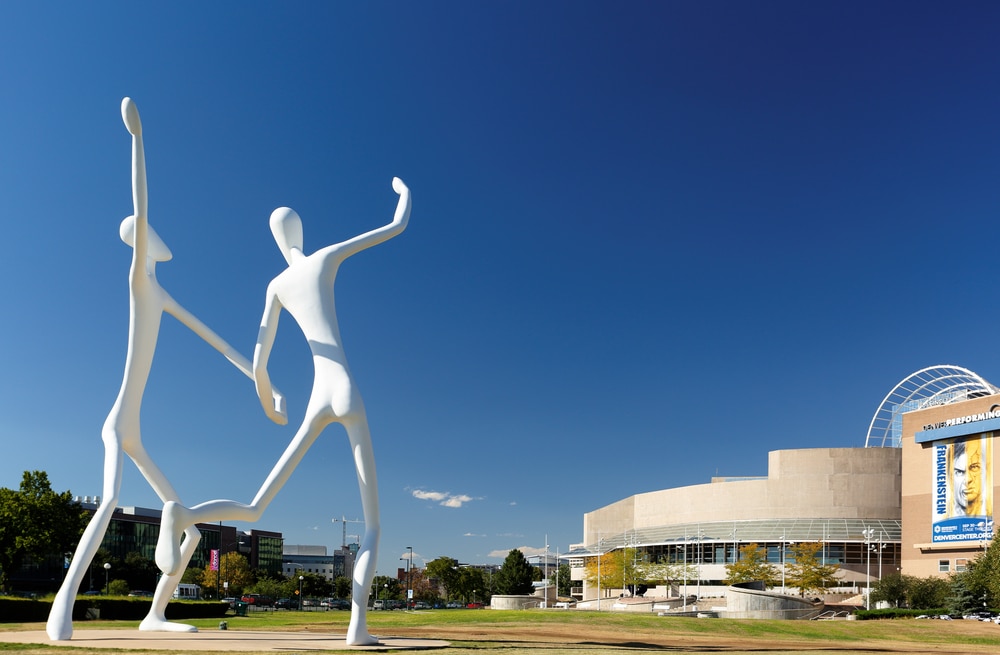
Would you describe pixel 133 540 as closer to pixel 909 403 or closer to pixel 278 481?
pixel 909 403

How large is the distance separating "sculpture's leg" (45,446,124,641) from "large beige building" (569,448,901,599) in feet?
278

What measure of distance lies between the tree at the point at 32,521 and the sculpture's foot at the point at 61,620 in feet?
112

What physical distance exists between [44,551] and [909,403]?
8378 cm

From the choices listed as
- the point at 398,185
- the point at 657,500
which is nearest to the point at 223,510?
the point at 398,185

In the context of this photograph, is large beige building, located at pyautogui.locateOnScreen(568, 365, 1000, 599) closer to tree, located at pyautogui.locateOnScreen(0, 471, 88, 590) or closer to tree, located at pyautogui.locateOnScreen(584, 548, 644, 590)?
tree, located at pyautogui.locateOnScreen(584, 548, 644, 590)

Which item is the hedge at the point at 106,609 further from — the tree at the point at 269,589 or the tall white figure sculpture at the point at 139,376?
the tree at the point at 269,589

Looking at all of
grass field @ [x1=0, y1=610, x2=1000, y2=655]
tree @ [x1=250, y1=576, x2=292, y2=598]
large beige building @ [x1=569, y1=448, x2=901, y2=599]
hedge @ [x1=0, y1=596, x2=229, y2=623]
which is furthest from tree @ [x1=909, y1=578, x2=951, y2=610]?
tree @ [x1=250, y1=576, x2=292, y2=598]

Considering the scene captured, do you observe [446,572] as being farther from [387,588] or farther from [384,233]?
[384,233]

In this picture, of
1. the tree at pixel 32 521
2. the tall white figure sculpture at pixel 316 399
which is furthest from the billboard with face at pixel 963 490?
the tall white figure sculpture at pixel 316 399

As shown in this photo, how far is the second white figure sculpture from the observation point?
53.1ft

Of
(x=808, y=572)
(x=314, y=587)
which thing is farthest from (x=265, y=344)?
(x=314, y=587)

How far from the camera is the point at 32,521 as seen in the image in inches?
1833

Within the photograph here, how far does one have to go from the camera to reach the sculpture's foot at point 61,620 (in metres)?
16.2

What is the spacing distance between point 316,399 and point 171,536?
344cm
